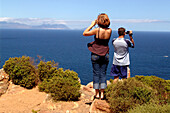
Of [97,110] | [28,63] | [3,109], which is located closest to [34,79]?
[28,63]

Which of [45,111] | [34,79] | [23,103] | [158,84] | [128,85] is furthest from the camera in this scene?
[34,79]

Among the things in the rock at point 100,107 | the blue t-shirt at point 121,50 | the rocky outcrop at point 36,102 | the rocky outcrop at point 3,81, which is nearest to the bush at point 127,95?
the rock at point 100,107

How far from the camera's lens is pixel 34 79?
14406mm

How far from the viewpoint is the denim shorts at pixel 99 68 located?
316 inches

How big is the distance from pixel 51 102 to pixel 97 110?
127 inches

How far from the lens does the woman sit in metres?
7.75

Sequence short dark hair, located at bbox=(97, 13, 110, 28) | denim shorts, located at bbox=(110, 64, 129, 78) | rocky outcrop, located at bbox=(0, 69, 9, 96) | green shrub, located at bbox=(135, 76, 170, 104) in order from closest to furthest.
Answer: short dark hair, located at bbox=(97, 13, 110, 28) < denim shorts, located at bbox=(110, 64, 129, 78) < green shrub, located at bbox=(135, 76, 170, 104) < rocky outcrop, located at bbox=(0, 69, 9, 96)

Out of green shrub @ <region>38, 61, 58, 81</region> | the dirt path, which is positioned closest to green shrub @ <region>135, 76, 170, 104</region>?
the dirt path

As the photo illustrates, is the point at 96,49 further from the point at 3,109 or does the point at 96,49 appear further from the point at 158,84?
the point at 3,109

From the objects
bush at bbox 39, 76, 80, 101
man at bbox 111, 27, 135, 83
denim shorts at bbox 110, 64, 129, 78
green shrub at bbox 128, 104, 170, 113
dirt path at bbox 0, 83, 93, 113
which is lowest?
dirt path at bbox 0, 83, 93, 113

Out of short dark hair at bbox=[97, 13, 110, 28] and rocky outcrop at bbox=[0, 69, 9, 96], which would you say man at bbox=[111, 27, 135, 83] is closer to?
short dark hair at bbox=[97, 13, 110, 28]

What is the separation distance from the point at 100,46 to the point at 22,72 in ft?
27.2

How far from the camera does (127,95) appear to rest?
8133mm

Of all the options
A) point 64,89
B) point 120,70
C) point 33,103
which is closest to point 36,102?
point 33,103
